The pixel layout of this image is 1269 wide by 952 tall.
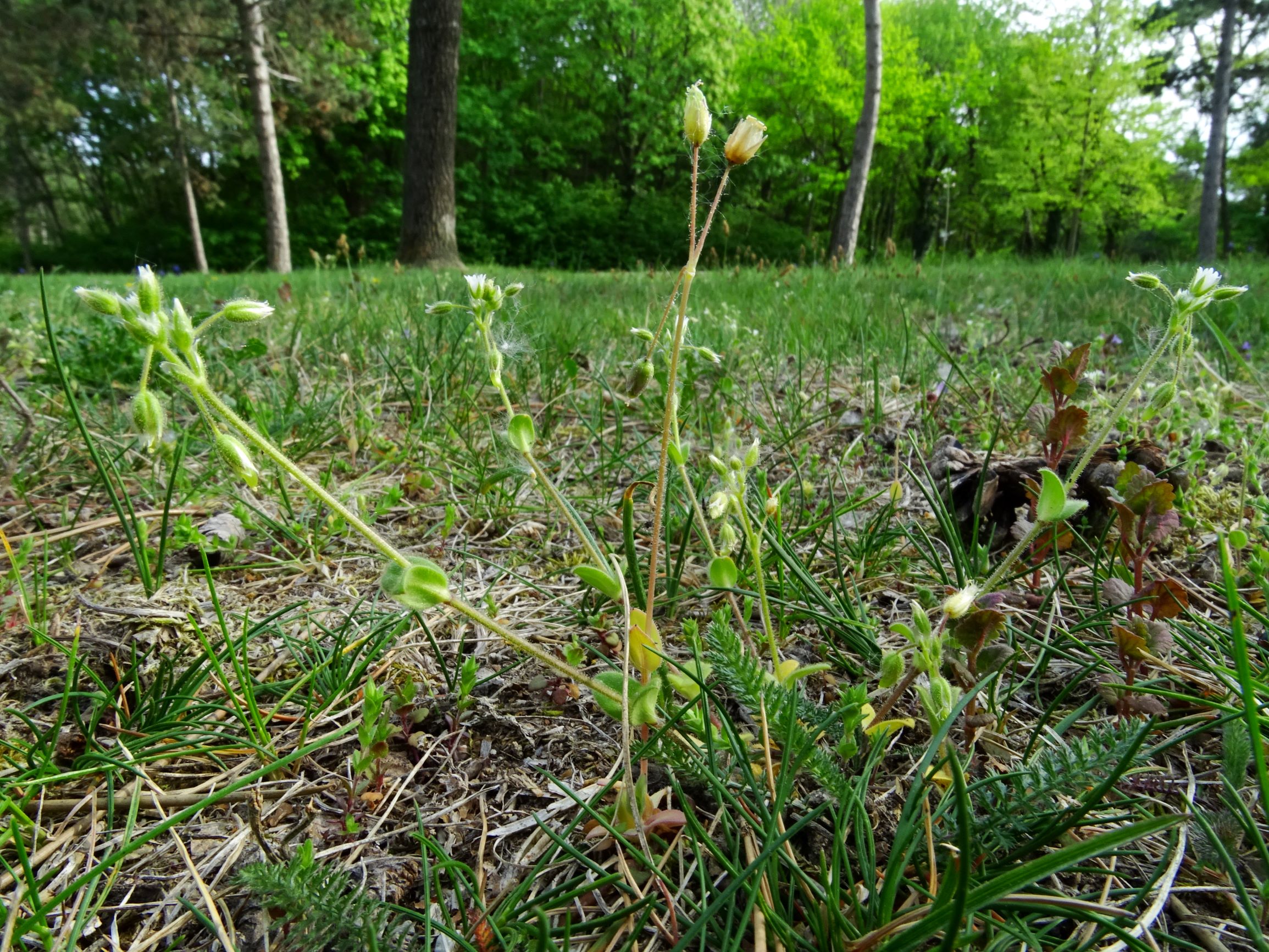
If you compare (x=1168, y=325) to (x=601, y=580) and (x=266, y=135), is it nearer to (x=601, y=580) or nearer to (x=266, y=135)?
(x=601, y=580)

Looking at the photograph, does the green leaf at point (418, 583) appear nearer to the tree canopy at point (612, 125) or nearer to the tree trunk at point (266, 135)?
the tree trunk at point (266, 135)

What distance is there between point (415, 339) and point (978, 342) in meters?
2.31

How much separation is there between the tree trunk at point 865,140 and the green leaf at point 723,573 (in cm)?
868

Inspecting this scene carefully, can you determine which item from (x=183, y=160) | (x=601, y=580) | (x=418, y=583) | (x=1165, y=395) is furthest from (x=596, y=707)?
(x=183, y=160)

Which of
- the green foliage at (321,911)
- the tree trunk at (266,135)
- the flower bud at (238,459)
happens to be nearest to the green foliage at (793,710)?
the green foliage at (321,911)

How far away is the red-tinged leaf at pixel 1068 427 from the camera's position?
131 cm

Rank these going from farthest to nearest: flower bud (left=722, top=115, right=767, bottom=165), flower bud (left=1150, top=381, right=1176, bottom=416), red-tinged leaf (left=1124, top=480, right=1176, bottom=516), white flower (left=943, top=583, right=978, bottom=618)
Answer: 1. flower bud (left=1150, top=381, right=1176, bottom=416)
2. red-tinged leaf (left=1124, top=480, right=1176, bottom=516)
3. flower bud (left=722, top=115, right=767, bottom=165)
4. white flower (left=943, top=583, right=978, bottom=618)

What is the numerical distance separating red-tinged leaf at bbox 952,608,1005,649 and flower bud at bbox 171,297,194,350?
0.94 meters

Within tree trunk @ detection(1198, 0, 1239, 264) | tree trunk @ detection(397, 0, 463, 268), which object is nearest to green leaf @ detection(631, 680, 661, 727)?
tree trunk @ detection(397, 0, 463, 268)

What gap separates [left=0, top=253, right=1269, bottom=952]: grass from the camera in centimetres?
69

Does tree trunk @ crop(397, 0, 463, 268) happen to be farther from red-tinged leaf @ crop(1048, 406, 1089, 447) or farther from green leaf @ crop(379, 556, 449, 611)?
green leaf @ crop(379, 556, 449, 611)

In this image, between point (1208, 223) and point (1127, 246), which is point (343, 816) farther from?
point (1127, 246)

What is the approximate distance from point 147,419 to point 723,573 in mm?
709

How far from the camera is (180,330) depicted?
0.68 metres
